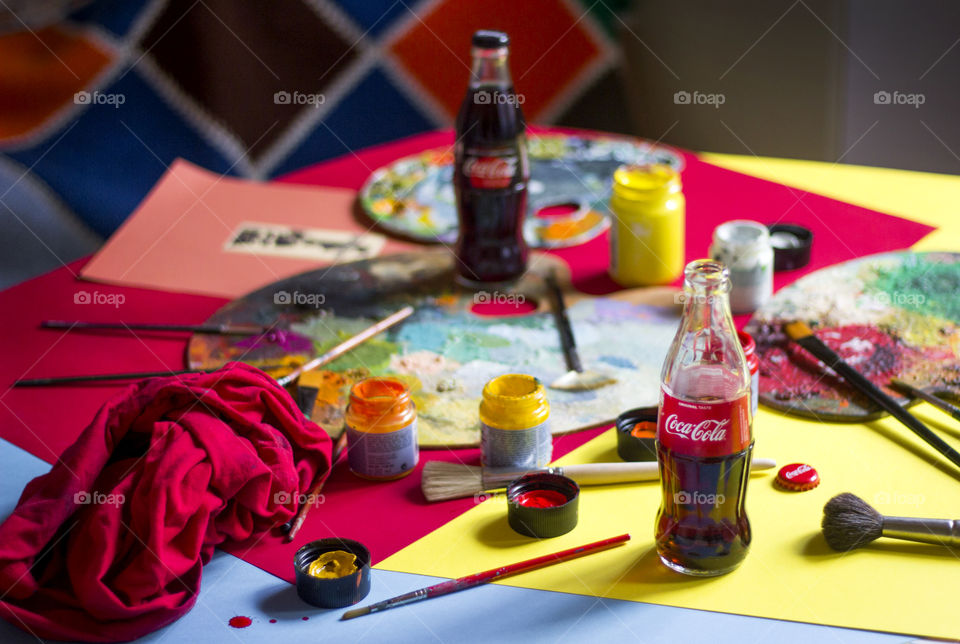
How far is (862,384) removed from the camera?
4.31ft

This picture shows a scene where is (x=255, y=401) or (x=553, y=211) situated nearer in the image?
(x=255, y=401)

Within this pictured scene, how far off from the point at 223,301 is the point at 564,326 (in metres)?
0.53

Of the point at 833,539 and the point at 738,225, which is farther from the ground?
the point at 738,225

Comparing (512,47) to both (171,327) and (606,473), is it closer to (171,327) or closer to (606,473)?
(171,327)

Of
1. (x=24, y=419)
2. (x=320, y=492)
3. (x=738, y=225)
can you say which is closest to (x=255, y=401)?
(x=320, y=492)

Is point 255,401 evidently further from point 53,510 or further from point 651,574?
point 651,574

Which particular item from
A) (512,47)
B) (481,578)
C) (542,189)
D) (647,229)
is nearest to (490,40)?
(647,229)

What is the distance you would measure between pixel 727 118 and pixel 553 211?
1.34 meters

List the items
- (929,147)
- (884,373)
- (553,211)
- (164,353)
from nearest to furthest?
(884,373)
(164,353)
(553,211)
(929,147)

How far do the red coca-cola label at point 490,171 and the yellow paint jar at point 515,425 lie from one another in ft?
1.58

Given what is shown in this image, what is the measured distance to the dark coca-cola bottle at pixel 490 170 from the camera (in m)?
1.59

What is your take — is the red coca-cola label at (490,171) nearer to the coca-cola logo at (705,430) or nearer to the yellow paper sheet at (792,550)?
the yellow paper sheet at (792,550)

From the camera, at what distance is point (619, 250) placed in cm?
165

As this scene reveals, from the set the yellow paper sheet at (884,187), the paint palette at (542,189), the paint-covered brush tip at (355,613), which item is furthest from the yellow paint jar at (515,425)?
the yellow paper sheet at (884,187)
